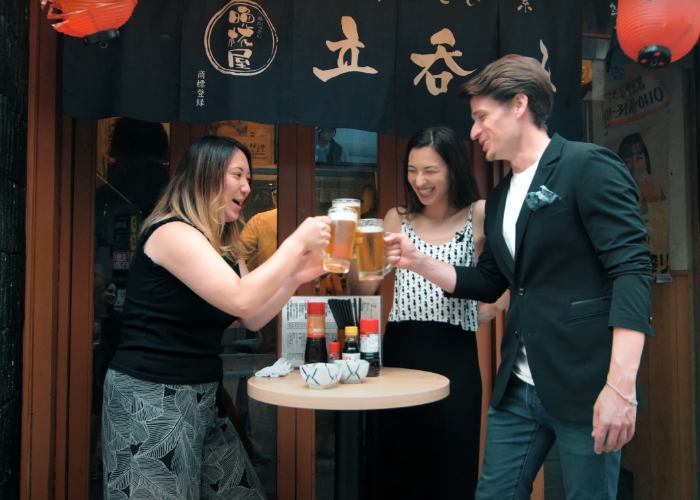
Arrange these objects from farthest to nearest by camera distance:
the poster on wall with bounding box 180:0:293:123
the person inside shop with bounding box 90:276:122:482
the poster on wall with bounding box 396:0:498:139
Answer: the person inside shop with bounding box 90:276:122:482, the poster on wall with bounding box 396:0:498:139, the poster on wall with bounding box 180:0:293:123

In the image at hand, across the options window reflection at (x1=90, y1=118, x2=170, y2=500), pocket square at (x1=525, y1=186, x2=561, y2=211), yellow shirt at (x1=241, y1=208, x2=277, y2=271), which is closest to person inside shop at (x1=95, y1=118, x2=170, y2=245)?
window reflection at (x1=90, y1=118, x2=170, y2=500)

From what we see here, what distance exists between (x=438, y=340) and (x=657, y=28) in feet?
6.37

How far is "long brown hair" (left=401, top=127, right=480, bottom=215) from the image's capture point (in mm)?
2934

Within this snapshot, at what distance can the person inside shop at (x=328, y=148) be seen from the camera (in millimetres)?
3869

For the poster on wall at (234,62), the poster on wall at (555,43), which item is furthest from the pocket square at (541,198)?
the poster on wall at (234,62)

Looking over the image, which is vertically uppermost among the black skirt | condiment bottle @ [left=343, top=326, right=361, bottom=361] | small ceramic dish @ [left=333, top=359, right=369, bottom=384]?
condiment bottle @ [left=343, top=326, right=361, bottom=361]

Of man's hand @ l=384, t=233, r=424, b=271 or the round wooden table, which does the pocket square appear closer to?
man's hand @ l=384, t=233, r=424, b=271

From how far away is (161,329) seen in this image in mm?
2246

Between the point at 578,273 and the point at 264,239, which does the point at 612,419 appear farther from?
the point at 264,239

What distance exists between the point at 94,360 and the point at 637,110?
4136 millimetres

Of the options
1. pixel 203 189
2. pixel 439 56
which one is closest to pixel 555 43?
pixel 439 56

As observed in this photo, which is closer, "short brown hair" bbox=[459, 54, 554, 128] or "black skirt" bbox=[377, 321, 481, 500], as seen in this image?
"short brown hair" bbox=[459, 54, 554, 128]

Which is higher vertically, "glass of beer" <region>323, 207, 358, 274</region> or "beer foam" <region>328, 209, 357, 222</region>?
"beer foam" <region>328, 209, 357, 222</region>

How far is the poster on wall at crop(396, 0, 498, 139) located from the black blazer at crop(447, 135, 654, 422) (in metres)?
1.35
